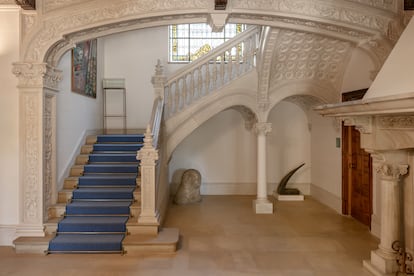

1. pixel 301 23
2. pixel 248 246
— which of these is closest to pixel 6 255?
pixel 248 246

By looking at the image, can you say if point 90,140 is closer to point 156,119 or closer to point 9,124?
point 156,119

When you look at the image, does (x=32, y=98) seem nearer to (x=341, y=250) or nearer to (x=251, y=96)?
(x=251, y=96)

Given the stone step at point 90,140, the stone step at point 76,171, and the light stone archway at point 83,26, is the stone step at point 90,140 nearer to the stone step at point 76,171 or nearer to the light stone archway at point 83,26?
the stone step at point 76,171

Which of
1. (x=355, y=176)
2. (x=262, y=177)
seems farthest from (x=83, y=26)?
(x=355, y=176)

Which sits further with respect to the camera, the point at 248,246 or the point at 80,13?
the point at 248,246

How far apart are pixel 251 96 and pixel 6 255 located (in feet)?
17.3

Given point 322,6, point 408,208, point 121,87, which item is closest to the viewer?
point 408,208

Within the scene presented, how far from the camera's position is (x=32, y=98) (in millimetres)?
5113

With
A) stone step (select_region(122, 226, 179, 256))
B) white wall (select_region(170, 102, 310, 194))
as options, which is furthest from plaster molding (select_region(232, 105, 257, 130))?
stone step (select_region(122, 226, 179, 256))

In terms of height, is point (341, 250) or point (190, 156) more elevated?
point (190, 156)

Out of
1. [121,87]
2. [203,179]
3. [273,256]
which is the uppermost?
[121,87]

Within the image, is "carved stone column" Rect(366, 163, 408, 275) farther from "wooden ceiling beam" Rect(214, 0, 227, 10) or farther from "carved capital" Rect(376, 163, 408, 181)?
"wooden ceiling beam" Rect(214, 0, 227, 10)

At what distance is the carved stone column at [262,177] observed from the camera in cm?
739

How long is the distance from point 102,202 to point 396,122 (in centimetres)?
468
